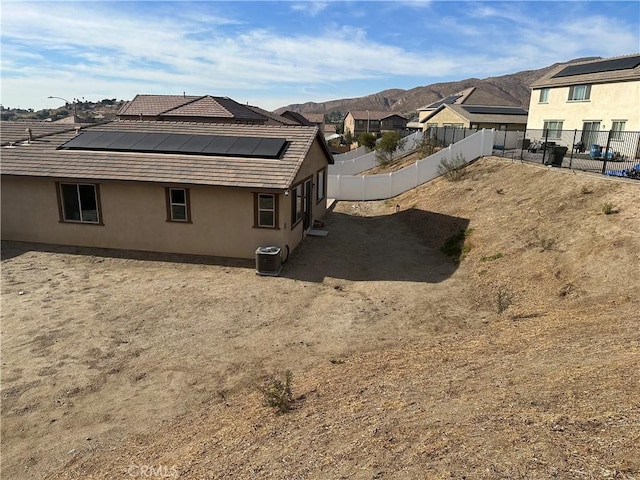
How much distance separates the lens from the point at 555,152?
66.4ft

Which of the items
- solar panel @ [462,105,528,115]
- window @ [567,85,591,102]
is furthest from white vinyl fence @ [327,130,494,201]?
solar panel @ [462,105,528,115]

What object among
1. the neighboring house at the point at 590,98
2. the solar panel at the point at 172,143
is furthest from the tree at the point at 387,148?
the solar panel at the point at 172,143

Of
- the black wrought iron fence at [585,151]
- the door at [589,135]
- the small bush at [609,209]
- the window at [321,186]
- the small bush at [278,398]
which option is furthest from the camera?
the door at [589,135]

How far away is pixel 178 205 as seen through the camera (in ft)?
50.3

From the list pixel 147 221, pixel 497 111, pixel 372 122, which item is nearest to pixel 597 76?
pixel 497 111

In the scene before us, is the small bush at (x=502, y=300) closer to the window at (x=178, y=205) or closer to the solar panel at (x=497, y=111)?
the window at (x=178, y=205)

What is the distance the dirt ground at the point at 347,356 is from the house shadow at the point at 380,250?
130mm

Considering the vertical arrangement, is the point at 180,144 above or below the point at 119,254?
above

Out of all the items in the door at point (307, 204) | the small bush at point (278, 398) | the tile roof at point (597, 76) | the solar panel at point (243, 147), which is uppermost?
the tile roof at point (597, 76)

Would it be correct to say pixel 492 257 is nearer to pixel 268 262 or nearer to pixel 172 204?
pixel 268 262

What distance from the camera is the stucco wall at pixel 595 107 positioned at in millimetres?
26486

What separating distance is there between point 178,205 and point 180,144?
309cm

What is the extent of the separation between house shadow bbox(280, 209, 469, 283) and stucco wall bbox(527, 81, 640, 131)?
55.9ft

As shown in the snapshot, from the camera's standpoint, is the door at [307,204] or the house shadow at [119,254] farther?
the door at [307,204]
